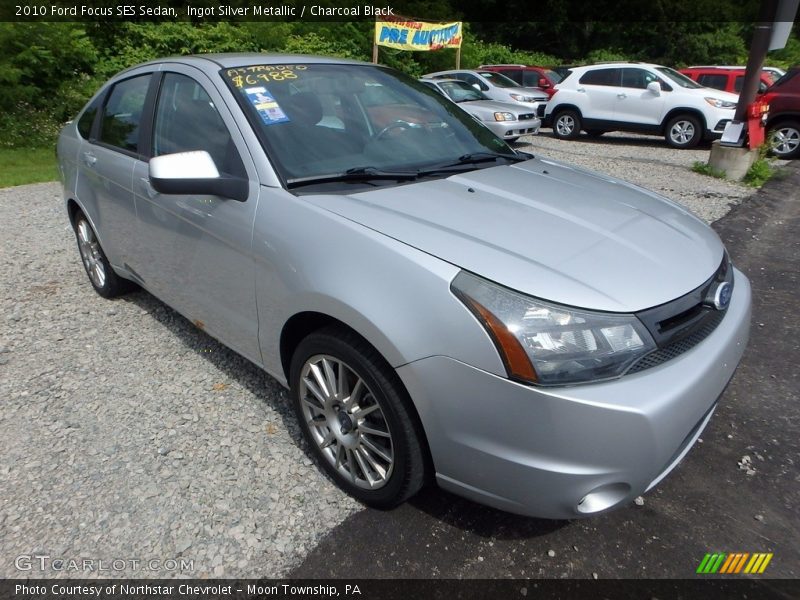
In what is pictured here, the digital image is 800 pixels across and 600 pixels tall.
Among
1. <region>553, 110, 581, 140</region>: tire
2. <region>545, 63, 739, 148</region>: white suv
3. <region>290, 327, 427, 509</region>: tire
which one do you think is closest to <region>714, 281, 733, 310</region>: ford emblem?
<region>290, 327, 427, 509</region>: tire

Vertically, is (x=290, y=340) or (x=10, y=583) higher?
(x=290, y=340)

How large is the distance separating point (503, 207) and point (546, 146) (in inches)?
418

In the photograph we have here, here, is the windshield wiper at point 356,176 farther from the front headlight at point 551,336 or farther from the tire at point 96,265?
the tire at point 96,265

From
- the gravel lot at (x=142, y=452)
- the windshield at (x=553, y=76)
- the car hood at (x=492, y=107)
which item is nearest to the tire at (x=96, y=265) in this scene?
the gravel lot at (x=142, y=452)

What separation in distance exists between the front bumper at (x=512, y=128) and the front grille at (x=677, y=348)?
933cm

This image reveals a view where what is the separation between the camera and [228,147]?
8.41 feet

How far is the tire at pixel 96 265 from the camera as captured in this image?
13.7 feet

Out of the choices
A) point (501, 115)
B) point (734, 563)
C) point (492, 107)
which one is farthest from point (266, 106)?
point (492, 107)

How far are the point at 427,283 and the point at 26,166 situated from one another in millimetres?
10772

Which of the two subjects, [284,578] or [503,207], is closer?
[284,578]

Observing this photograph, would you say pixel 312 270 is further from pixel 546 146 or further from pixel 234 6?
pixel 234 6

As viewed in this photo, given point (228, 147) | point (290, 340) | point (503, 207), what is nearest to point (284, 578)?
point (290, 340)

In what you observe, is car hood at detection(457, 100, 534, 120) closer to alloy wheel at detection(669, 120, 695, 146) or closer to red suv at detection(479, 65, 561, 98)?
alloy wheel at detection(669, 120, 695, 146)

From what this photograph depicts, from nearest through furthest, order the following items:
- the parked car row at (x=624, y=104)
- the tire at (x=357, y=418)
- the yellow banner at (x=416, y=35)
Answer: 1. the tire at (x=357, y=418)
2. the parked car row at (x=624, y=104)
3. the yellow banner at (x=416, y=35)
